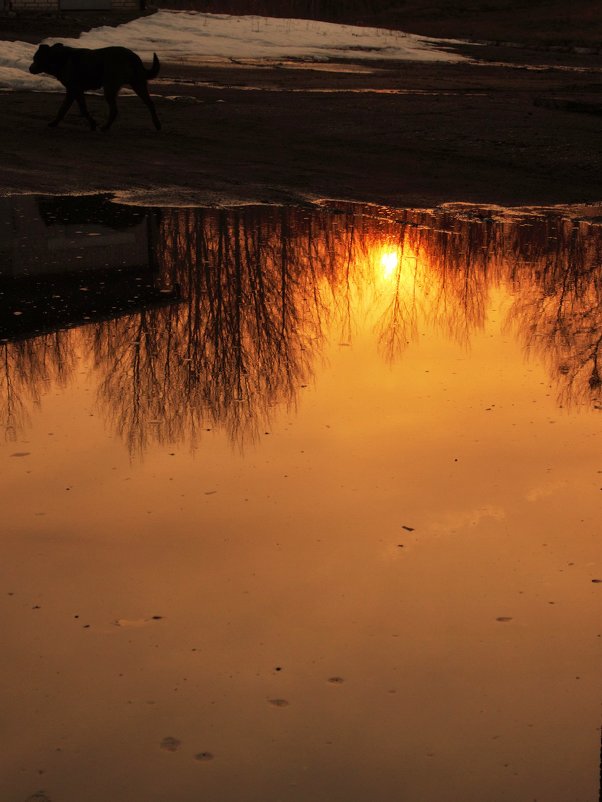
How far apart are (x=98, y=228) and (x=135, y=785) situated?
853 centimetres

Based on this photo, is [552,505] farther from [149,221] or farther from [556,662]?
[149,221]

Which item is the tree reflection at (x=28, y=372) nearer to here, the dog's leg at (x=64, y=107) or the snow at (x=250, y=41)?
the dog's leg at (x=64, y=107)

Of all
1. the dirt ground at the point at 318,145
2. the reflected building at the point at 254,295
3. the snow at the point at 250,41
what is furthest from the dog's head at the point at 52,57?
the snow at the point at 250,41

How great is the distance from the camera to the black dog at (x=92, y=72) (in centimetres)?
1767

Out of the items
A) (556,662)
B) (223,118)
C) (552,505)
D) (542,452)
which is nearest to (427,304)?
(542,452)

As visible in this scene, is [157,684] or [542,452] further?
[542,452]

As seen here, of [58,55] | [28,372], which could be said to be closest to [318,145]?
[58,55]

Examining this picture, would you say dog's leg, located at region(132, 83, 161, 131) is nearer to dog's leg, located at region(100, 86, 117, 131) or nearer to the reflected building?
dog's leg, located at region(100, 86, 117, 131)

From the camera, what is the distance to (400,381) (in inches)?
300

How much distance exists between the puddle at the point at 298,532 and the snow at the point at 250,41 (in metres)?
24.8

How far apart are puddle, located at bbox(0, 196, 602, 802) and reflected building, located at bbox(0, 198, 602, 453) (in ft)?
0.13

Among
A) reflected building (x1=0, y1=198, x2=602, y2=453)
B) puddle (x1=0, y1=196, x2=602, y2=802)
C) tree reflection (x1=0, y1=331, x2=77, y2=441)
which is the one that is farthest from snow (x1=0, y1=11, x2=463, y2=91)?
tree reflection (x1=0, y1=331, x2=77, y2=441)

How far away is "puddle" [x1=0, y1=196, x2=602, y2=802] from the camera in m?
3.89

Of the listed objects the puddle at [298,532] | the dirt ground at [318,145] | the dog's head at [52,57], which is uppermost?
the dog's head at [52,57]
